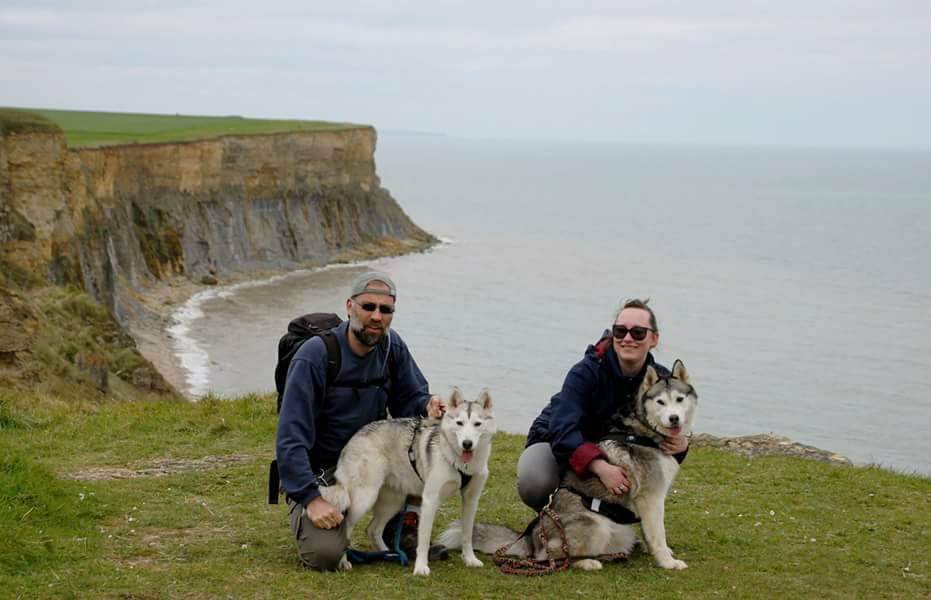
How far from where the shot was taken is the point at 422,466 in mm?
8336

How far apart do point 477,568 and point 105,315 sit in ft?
70.4

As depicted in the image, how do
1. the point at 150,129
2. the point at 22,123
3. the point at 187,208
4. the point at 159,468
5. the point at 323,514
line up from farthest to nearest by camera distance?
the point at 150,129
the point at 187,208
the point at 22,123
the point at 159,468
the point at 323,514

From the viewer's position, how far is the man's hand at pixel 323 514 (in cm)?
819

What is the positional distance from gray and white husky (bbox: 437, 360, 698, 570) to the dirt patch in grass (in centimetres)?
426

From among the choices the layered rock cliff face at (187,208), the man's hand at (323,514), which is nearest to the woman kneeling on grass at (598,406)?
the man's hand at (323,514)

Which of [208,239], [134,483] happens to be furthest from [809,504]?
[208,239]

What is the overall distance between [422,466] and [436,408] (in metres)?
0.51

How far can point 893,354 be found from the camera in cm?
5062

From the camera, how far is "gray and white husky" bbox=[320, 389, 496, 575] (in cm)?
806

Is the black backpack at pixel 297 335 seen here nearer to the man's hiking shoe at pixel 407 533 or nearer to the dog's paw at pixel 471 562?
the man's hiking shoe at pixel 407 533

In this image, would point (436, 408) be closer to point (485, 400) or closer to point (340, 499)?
point (485, 400)

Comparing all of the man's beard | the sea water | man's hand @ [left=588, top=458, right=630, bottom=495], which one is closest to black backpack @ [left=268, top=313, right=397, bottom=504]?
the man's beard

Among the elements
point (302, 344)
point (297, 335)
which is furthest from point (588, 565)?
point (297, 335)

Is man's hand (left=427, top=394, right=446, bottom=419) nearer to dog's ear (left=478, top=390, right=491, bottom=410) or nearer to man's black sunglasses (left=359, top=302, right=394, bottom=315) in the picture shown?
dog's ear (left=478, top=390, right=491, bottom=410)
